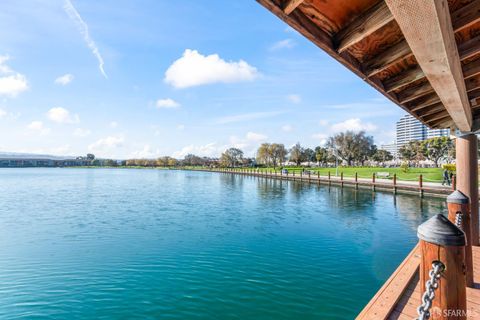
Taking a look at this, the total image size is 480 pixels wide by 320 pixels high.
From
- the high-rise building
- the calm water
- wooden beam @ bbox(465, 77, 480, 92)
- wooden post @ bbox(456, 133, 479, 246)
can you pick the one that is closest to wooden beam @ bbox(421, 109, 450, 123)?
wooden post @ bbox(456, 133, 479, 246)

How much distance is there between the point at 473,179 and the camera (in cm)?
596

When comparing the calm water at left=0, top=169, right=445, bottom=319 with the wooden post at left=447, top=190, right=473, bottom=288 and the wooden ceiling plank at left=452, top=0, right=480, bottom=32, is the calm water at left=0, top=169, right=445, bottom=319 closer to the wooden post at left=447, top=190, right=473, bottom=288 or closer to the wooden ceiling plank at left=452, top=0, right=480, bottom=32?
the wooden post at left=447, top=190, right=473, bottom=288

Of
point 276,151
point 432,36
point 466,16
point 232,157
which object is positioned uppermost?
point 276,151

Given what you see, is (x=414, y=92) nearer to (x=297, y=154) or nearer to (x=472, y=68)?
(x=472, y=68)

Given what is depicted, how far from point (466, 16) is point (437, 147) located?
77.0 m

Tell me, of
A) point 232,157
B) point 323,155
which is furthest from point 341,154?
point 232,157

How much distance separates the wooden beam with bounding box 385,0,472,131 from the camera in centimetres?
159

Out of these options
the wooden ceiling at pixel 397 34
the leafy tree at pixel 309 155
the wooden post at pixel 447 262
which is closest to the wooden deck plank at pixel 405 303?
the wooden post at pixel 447 262

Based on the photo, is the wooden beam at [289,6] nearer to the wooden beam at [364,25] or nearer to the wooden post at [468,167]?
the wooden beam at [364,25]

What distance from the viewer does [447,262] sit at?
1.71 m

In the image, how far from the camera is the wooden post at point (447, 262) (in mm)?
1693

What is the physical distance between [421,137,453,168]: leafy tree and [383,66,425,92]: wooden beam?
74.8 m

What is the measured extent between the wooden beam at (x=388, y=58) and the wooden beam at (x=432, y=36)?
1.18ft

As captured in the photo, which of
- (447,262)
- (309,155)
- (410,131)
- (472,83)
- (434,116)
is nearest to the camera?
(447,262)
